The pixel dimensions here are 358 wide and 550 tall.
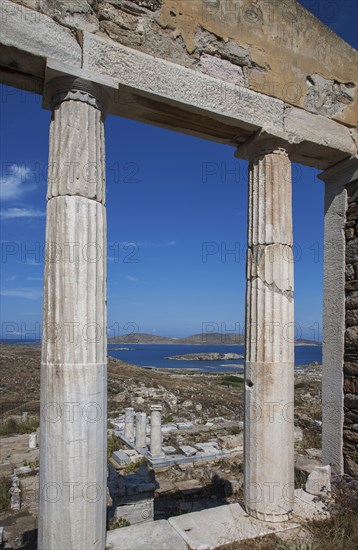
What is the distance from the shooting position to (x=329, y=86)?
194 inches

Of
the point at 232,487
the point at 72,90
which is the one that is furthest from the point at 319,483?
the point at 72,90

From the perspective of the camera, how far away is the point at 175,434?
1372 centimetres

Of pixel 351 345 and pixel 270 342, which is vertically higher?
pixel 270 342

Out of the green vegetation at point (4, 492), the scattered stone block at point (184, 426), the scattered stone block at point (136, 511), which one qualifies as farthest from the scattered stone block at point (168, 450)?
the scattered stone block at point (136, 511)

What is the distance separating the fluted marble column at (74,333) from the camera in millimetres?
3236

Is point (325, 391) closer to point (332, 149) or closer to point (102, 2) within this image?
point (332, 149)

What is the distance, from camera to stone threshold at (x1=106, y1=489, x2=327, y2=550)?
357 cm

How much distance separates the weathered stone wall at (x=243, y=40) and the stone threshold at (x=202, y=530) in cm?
454

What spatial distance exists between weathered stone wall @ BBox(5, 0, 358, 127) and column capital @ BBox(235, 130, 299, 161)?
0.49m

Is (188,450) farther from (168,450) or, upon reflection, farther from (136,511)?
(136,511)

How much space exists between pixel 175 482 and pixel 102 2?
9.34 m

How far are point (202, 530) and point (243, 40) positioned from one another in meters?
5.06

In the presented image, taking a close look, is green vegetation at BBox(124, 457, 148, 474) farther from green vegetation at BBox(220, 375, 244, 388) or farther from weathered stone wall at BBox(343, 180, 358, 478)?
green vegetation at BBox(220, 375, 244, 388)

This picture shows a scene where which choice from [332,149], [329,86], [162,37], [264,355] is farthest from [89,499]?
[329,86]
